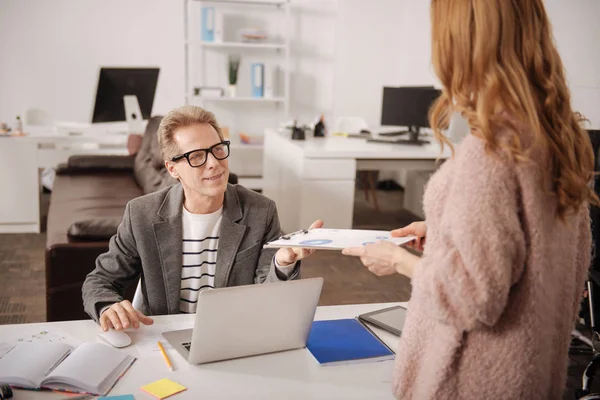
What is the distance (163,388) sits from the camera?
56.0 inches

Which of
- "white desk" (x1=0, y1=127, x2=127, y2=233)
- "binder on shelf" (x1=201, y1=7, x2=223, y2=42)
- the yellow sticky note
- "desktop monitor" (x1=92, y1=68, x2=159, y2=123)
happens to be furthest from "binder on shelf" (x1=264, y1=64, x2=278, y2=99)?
the yellow sticky note

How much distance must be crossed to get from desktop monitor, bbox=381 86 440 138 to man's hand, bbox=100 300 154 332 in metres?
3.98

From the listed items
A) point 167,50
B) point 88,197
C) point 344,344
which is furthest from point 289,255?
point 167,50

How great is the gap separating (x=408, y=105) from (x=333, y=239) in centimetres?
415

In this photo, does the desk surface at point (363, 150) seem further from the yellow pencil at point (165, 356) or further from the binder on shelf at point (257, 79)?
the yellow pencil at point (165, 356)

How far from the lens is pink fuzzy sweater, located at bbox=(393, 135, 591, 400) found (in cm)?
108

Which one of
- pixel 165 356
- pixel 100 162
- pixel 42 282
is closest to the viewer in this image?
pixel 165 356

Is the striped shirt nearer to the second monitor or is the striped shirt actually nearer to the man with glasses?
the man with glasses

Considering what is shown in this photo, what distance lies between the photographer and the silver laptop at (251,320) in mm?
1460

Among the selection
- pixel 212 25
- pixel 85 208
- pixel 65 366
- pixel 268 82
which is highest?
pixel 212 25

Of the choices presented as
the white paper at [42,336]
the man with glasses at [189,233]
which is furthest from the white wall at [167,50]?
the white paper at [42,336]

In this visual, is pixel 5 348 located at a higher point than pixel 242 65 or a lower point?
lower

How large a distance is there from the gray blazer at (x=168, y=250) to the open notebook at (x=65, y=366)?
397mm

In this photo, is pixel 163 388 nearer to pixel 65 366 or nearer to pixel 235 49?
pixel 65 366
